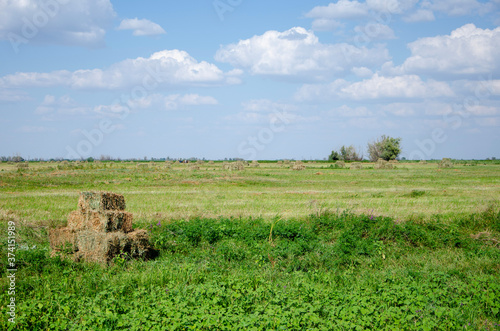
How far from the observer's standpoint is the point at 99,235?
9469 mm

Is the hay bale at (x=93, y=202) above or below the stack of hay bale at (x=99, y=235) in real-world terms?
above

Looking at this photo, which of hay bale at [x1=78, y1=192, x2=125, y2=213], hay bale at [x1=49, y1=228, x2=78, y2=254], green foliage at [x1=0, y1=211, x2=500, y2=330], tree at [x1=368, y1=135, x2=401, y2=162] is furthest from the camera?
tree at [x1=368, y1=135, x2=401, y2=162]

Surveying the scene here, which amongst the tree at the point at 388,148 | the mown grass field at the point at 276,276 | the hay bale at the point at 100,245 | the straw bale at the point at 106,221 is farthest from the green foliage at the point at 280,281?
the tree at the point at 388,148

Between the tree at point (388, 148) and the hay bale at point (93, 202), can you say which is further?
the tree at point (388, 148)

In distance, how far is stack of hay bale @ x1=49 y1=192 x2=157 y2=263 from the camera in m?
9.39

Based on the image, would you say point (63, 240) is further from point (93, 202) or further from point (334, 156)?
point (334, 156)

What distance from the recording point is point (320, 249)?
10.6 m

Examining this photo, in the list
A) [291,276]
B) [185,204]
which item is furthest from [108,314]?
[185,204]

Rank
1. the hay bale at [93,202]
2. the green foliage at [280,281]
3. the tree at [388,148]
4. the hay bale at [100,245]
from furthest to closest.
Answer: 1. the tree at [388,148]
2. the hay bale at [93,202]
3. the hay bale at [100,245]
4. the green foliage at [280,281]

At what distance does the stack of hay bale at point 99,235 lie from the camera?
9.39 m

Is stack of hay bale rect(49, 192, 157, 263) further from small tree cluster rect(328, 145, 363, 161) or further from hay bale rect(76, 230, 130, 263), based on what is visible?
small tree cluster rect(328, 145, 363, 161)

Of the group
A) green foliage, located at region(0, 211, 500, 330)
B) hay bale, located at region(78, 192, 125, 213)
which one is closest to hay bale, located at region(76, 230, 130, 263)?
green foliage, located at region(0, 211, 500, 330)

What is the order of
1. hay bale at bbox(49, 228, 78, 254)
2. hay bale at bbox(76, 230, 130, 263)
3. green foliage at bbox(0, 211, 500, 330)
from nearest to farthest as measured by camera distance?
green foliage at bbox(0, 211, 500, 330) < hay bale at bbox(76, 230, 130, 263) < hay bale at bbox(49, 228, 78, 254)

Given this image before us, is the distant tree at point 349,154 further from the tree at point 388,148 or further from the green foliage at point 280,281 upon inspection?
the green foliage at point 280,281
